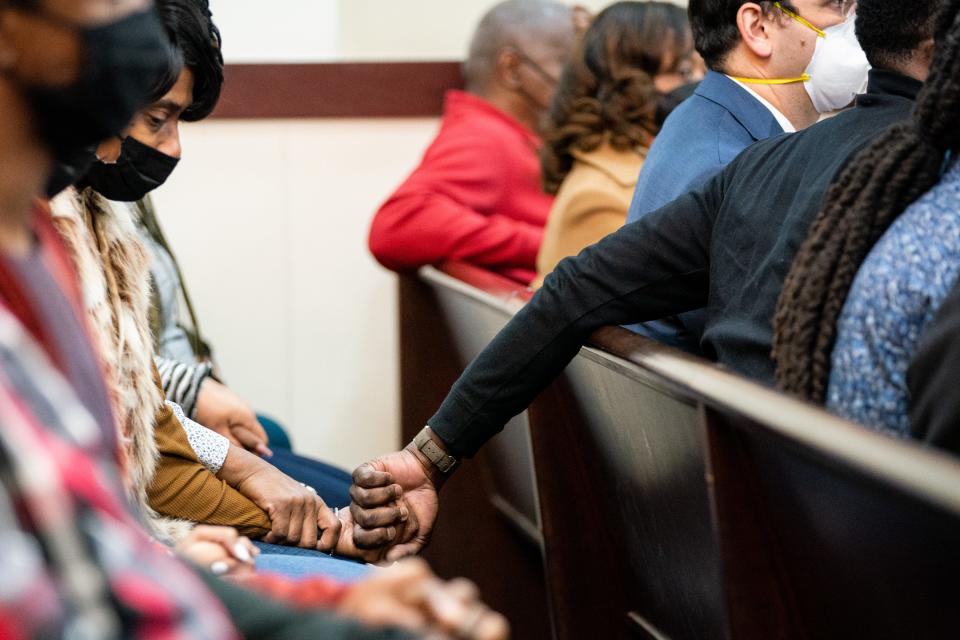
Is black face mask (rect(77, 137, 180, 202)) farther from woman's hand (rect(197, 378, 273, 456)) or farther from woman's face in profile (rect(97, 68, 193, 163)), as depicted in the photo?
woman's hand (rect(197, 378, 273, 456))

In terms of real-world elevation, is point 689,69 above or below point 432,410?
above

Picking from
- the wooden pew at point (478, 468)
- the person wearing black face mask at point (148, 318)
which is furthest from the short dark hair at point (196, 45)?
the wooden pew at point (478, 468)

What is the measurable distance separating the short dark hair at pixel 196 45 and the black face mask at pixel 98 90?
1.03 m

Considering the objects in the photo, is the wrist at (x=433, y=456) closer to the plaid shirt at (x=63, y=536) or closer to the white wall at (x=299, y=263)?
the plaid shirt at (x=63, y=536)

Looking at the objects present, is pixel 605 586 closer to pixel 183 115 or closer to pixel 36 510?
pixel 183 115

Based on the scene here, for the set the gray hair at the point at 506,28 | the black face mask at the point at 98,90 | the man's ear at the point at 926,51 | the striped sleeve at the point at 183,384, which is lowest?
the striped sleeve at the point at 183,384

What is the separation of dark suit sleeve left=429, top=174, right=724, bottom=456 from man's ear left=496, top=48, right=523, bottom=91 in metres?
2.30

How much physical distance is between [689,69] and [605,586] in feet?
5.22

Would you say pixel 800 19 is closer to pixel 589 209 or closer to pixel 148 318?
pixel 589 209

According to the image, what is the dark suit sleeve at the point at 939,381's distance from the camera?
139 cm

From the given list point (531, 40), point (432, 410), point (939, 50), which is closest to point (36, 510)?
point (939, 50)

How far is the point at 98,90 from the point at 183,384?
1.65m

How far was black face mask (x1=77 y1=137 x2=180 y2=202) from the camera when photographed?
2.14 m

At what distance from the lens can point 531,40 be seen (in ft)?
14.3
